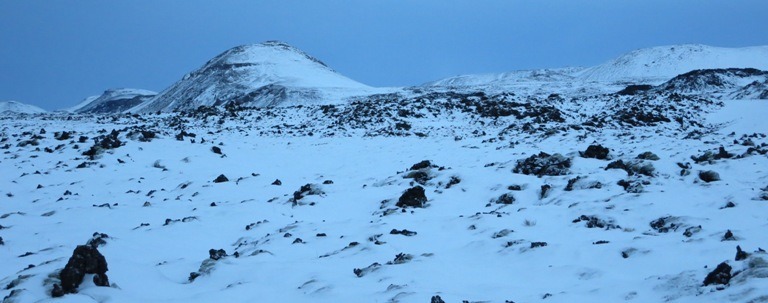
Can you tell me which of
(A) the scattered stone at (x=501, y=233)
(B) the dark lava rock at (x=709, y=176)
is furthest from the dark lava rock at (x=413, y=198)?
(B) the dark lava rock at (x=709, y=176)

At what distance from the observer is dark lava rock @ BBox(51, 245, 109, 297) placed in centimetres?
638

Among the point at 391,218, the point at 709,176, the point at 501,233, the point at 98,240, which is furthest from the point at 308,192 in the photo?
the point at 709,176

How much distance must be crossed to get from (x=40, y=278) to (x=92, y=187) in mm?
10185

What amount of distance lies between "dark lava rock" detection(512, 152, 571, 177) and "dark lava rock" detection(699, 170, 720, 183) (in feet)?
10.4

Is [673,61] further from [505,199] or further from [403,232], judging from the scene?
[403,232]

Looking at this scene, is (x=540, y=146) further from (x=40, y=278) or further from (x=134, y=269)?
(x=40, y=278)

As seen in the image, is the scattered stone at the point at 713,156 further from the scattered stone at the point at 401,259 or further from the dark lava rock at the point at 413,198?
the scattered stone at the point at 401,259

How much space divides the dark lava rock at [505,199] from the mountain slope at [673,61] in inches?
3414

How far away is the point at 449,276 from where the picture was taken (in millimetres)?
7020

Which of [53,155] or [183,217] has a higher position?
[53,155]

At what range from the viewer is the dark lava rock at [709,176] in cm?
1165

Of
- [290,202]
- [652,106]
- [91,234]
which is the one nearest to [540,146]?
[290,202]

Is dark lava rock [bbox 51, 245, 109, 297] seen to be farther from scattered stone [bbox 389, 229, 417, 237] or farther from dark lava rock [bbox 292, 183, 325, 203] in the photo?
dark lava rock [bbox 292, 183, 325, 203]

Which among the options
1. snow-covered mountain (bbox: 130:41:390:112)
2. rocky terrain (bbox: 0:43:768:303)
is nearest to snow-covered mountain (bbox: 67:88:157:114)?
snow-covered mountain (bbox: 130:41:390:112)
